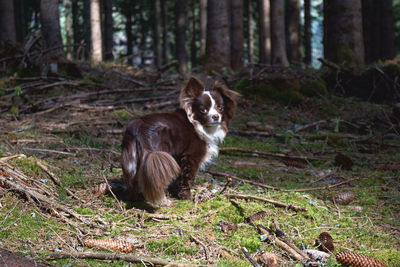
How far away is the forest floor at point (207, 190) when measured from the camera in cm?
329

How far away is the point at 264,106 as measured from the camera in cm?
945

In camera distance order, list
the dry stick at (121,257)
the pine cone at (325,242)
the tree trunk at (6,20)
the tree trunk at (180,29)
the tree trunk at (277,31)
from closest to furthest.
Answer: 1. the dry stick at (121,257)
2. the pine cone at (325,242)
3. the tree trunk at (6,20)
4. the tree trunk at (277,31)
5. the tree trunk at (180,29)

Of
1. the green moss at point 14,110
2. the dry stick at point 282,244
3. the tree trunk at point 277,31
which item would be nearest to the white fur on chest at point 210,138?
the dry stick at point 282,244

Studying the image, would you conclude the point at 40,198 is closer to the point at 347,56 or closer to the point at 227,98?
the point at 227,98

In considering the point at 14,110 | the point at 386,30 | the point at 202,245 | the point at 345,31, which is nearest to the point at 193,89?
the point at 202,245

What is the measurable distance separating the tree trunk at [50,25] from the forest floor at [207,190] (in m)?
2.43

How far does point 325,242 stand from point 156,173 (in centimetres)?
170

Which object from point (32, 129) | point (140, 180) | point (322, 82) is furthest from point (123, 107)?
point (322, 82)

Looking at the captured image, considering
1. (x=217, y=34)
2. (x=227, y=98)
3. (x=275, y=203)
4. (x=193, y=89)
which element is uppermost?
(x=217, y=34)

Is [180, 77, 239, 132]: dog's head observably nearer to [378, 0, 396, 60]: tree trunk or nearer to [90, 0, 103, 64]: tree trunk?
[378, 0, 396, 60]: tree trunk

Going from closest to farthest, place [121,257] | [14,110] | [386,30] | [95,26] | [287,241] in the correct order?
[121,257] → [287,241] → [14,110] → [386,30] → [95,26]

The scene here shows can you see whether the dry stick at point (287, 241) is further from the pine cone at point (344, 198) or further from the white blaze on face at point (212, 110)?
the white blaze on face at point (212, 110)

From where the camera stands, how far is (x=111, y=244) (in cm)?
313

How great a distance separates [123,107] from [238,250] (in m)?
5.26
